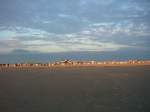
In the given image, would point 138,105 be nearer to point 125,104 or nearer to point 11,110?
point 125,104

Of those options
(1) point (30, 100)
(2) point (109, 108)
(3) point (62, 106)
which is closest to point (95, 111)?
(2) point (109, 108)

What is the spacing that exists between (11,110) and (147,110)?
1301 cm

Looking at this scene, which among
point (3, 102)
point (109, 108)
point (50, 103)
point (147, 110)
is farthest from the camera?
point (3, 102)

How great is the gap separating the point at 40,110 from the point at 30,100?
7747 mm

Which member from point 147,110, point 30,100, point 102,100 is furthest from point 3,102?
point 147,110

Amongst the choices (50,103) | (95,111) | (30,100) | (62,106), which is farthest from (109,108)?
(30,100)

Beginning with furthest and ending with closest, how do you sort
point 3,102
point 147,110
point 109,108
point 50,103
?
point 3,102 < point 50,103 < point 109,108 < point 147,110

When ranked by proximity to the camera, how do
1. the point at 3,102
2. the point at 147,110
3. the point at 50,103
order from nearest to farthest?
the point at 147,110 → the point at 50,103 → the point at 3,102

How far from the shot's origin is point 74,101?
124 feet

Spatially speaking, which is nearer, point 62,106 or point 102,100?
point 62,106

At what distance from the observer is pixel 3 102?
39.5 m

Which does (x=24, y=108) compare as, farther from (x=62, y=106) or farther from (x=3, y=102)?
(x=3, y=102)

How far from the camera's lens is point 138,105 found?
33.2m

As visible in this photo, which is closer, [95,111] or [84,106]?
[95,111]
